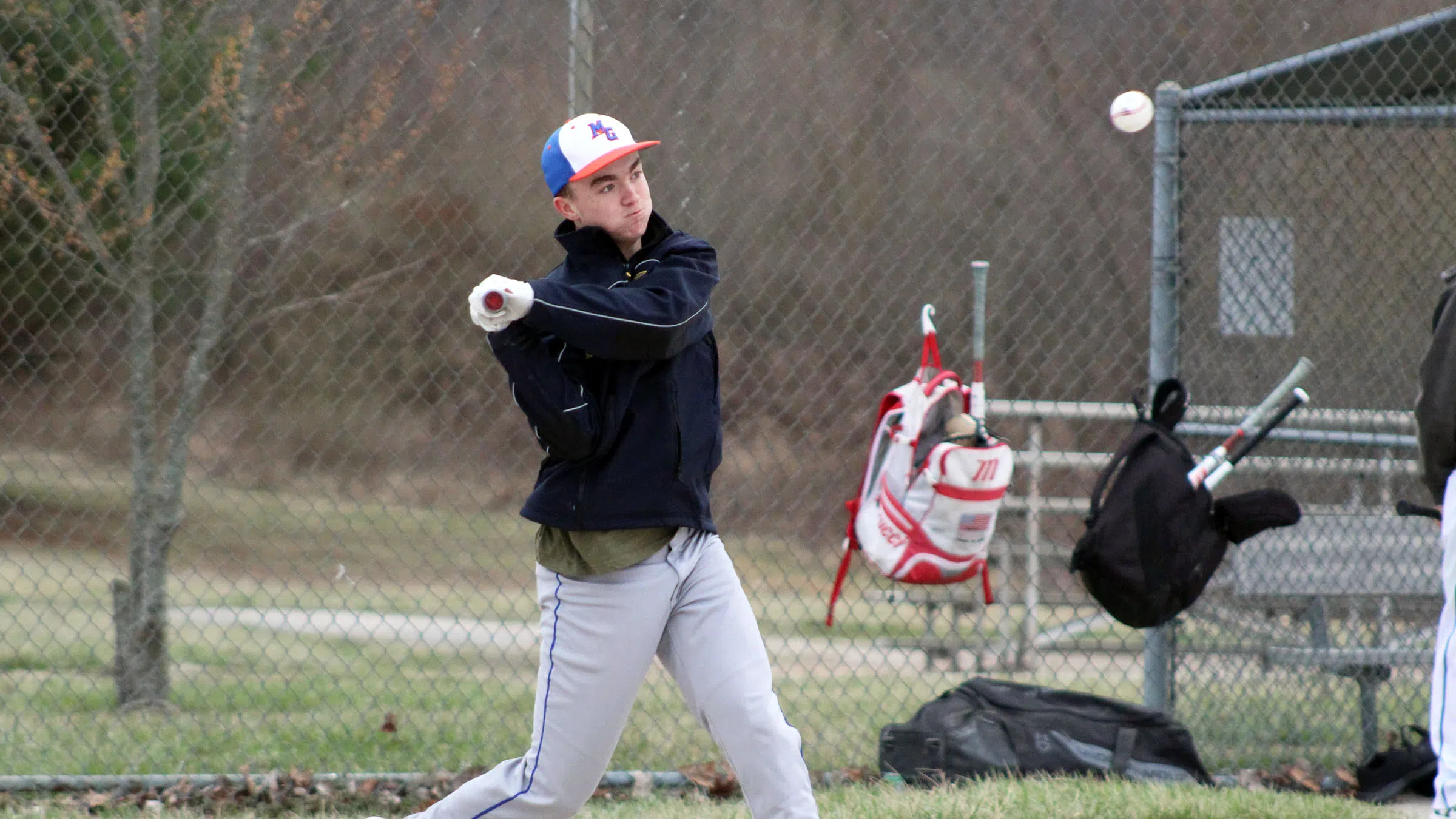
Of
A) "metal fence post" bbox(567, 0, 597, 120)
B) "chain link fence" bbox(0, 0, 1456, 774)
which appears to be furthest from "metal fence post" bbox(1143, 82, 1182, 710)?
"metal fence post" bbox(567, 0, 597, 120)

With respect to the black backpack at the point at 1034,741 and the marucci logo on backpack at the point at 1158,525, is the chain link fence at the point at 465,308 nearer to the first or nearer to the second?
the black backpack at the point at 1034,741

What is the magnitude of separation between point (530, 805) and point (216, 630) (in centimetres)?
539

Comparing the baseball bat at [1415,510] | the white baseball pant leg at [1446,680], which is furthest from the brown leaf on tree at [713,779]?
the baseball bat at [1415,510]

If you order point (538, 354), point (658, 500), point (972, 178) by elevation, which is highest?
point (972, 178)

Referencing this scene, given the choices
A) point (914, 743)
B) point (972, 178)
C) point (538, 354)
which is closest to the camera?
point (538, 354)

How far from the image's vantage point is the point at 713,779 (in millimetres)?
4488

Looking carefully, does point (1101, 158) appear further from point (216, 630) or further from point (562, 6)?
point (216, 630)

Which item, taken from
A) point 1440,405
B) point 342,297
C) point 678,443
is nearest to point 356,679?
point 342,297

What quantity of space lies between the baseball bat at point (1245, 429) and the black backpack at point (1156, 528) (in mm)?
42

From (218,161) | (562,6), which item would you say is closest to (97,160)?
(218,161)

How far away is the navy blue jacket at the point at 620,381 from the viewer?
2.61 meters

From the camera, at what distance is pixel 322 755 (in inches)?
181

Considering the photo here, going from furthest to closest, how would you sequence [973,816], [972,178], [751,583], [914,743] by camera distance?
[972,178]
[751,583]
[914,743]
[973,816]

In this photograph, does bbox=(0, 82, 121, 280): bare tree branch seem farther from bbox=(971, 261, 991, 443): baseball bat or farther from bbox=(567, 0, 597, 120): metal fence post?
bbox=(971, 261, 991, 443): baseball bat
